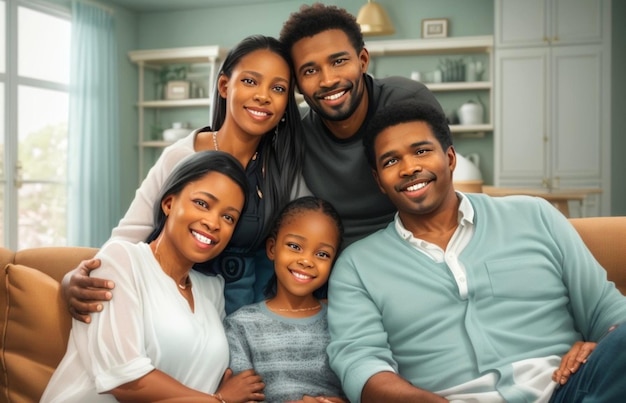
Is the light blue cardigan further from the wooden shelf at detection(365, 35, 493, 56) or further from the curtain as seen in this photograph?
the curtain

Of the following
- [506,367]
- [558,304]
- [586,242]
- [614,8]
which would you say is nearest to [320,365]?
[506,367]

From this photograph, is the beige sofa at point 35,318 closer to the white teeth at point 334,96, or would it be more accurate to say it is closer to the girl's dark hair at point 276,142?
the girl's dark hair at point 276,142

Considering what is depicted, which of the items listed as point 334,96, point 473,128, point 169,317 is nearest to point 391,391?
point 169,317

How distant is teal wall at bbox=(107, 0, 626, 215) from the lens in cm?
624

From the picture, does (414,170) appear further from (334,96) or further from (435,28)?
(435,28)

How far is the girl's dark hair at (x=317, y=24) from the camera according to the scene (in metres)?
1.92

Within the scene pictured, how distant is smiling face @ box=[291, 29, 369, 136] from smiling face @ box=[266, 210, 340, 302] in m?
0.35

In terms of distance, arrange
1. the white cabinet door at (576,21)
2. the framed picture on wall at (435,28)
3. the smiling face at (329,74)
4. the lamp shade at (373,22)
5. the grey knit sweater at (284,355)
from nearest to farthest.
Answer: the grey knit sweater at (284,355), the smiling face at (329,74), the lamp shade at (373,22), the white cabinet door at (576,21), the framed picture on wall at (435,28)

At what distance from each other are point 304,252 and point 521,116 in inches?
195

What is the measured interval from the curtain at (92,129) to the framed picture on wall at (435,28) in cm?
344

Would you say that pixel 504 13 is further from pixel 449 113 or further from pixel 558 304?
pixel 558 304

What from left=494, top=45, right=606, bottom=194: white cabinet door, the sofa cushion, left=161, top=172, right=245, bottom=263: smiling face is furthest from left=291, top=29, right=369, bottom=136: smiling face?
left=494, top=45, right=606, bottom=194: white cabinet door

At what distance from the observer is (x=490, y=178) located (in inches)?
261

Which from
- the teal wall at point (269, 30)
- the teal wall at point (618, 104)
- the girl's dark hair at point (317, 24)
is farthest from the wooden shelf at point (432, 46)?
the girl's dark hair at point (317, 24)
